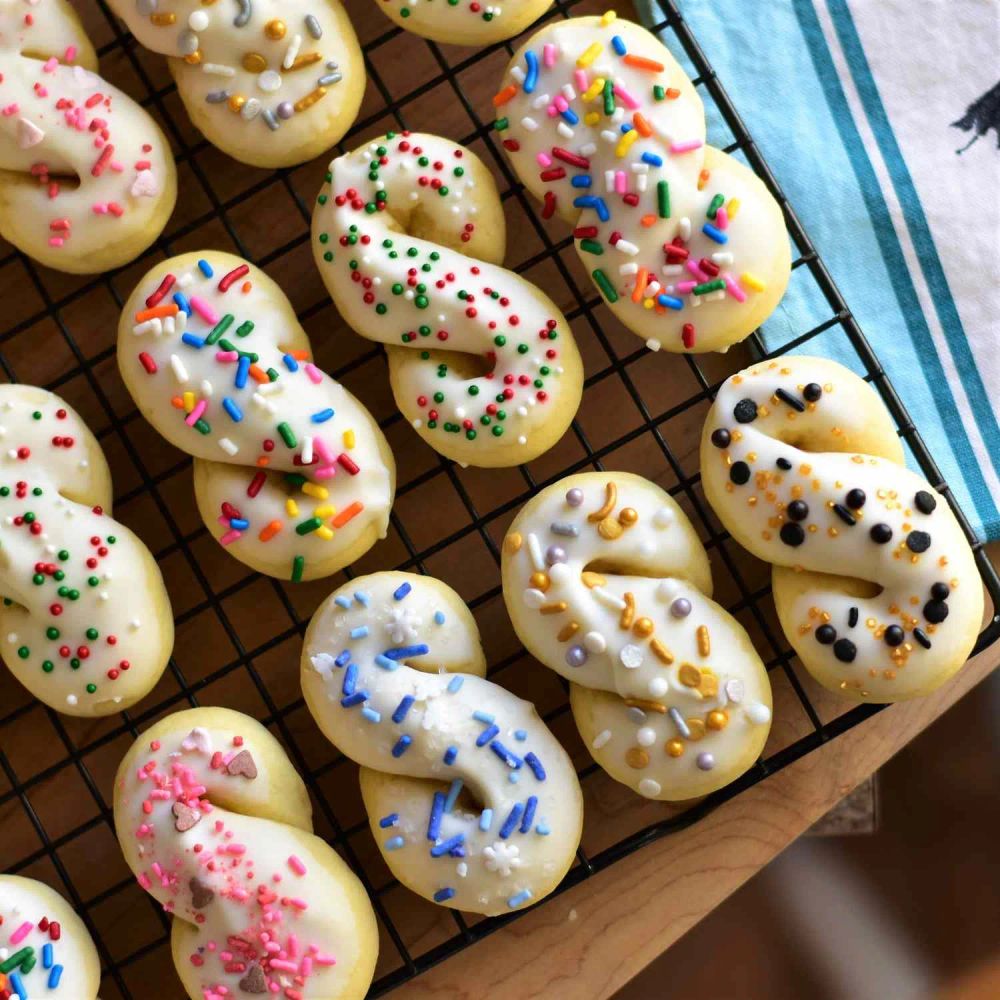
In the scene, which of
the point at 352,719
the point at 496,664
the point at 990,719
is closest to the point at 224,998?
the point at 352,719

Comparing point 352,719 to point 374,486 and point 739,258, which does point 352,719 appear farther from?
point 739,258

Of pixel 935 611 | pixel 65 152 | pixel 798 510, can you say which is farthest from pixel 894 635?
pixel 65 152

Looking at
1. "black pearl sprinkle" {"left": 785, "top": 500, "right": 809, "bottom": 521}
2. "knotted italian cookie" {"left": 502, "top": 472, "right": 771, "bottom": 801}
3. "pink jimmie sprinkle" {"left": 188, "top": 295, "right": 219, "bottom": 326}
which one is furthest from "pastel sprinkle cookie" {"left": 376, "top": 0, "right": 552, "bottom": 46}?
"black pearl sprinkle" {"left": 785, "top": 500, "right": 809, "bottom": 521}

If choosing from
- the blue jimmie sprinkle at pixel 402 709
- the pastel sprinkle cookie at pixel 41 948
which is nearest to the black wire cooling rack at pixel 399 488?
the pastel sprinkle cookie at pixel 41 948

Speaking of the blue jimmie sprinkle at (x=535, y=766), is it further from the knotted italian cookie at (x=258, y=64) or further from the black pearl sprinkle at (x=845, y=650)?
the knotted italian cookie at (x=258, y=64)

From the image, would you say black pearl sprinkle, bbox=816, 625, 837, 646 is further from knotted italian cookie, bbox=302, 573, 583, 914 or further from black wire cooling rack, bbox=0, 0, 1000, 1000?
knotted italian cookie, bbox=302, 573, 583, 914

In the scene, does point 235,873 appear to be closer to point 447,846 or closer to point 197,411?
point 447,846
